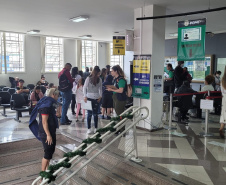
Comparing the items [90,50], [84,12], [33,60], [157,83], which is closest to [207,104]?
[157,83]

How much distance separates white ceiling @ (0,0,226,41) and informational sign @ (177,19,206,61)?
68cm

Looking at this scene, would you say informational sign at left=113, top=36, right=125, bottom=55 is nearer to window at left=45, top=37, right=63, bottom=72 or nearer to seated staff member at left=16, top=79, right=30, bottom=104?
seated staff member at left=16, top=79, right=30, bottom=104

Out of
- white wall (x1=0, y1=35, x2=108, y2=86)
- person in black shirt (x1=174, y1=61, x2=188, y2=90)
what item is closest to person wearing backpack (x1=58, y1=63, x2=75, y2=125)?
person in black shirt (x1=174, y1=61, x2=188, y2=90)

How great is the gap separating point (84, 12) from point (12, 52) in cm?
644

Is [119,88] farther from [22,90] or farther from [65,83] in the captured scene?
[22,90]

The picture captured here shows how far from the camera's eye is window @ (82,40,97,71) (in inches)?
544

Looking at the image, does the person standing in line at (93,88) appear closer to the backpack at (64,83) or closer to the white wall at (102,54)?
the backpack at (64,83)

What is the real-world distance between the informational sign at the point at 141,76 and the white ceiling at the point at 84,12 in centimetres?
131

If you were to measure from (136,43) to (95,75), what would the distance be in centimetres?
145

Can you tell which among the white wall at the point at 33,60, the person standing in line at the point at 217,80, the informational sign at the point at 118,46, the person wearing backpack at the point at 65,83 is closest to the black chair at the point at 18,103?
the person wearing backpack at the point at 65,83

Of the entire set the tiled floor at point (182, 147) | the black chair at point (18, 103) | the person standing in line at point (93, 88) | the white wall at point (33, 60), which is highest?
the white wall at point (33, 60)

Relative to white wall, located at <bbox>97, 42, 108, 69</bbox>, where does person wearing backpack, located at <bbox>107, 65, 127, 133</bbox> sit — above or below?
below

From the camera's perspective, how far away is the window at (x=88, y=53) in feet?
45.3

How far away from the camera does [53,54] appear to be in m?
12.9
